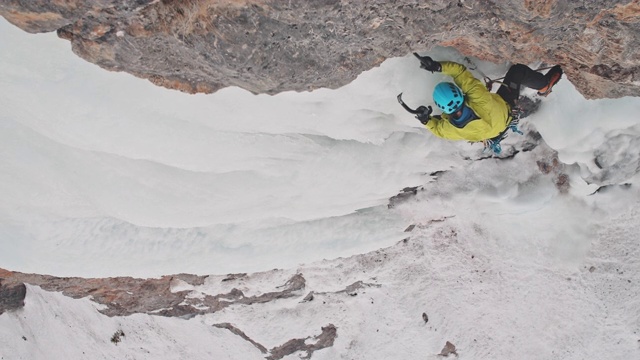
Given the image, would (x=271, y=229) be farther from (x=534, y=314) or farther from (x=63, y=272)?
(x=534, y=314)

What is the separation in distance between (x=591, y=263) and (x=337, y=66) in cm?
733

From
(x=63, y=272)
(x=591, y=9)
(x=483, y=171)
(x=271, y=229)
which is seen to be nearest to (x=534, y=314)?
(x=483, y=171)

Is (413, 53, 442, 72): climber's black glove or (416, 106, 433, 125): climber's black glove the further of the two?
(416, 106, 433, 125): climber's black glove

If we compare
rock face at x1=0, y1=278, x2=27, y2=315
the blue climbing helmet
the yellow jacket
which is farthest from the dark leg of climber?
rock face at x1=0, y1=278, x2=27, y2=315

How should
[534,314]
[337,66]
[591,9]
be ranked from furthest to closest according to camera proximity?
[534,314] → [337,66] → [591,9]

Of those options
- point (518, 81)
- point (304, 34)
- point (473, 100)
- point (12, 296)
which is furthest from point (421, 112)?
point (12, 296)

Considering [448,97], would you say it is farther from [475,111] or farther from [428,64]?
[475,111]

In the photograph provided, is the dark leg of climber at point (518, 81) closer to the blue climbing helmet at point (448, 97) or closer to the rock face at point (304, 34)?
the rock face at point (304, 34)

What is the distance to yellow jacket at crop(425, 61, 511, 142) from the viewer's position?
6480 mm

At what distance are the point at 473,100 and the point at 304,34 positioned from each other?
2.79 metres

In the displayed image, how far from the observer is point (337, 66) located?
541 cm

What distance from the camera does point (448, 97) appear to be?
6.26m

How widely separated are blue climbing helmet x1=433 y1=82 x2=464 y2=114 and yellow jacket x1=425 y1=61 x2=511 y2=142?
8.3 inches

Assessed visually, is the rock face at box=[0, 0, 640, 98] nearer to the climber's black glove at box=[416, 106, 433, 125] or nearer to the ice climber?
the ice climber
